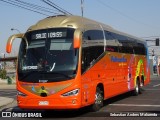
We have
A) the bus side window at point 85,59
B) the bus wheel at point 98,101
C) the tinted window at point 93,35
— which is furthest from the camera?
the bus wheel at point 98,101

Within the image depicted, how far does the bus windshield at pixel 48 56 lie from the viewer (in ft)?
38.8

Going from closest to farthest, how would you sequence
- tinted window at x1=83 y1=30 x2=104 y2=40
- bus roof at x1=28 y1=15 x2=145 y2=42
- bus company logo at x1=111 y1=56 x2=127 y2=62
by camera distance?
bus roof at x1=28 y1=15 x2=145 y2=42 < tinted window at x1=83 y1=30 x2=104 y2=40 < bus company logo at x1=111 y1=56 x2=127 y2=62

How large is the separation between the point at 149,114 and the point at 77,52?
10.5ft

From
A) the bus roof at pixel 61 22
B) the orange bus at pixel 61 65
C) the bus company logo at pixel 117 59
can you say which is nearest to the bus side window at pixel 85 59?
the orange bus at pixel 61 65

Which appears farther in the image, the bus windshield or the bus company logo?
the bus company logo

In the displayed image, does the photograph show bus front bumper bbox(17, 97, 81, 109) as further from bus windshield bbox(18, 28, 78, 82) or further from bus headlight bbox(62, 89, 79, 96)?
bus windshield bbox(18, 28, 78, 82)

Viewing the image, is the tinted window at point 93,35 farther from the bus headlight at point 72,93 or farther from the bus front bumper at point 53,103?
the bus front bumper at point 53,103

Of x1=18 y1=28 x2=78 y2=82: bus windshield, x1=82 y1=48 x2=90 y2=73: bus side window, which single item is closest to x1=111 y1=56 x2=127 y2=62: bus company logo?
x1=82 y1=48 x2=90 y2=73: bus side window

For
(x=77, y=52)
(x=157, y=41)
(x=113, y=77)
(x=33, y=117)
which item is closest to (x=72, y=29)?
(x=77, y=52)

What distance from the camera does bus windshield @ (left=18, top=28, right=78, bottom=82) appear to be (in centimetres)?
1184

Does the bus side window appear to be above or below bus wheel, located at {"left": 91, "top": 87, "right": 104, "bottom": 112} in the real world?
above

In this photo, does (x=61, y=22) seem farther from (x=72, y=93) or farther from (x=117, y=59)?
(x=117, y=59)

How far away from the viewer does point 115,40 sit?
54.4 ft

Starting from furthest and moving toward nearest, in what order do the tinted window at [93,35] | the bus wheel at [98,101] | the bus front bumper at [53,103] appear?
the bus wheel at [98,101]
the tinted window at [93,35]
the bus front bumper at [53,103]
